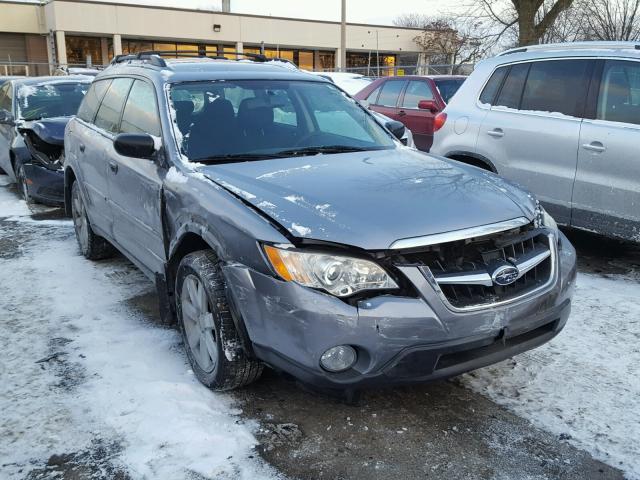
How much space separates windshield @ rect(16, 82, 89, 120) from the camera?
833 centimetres

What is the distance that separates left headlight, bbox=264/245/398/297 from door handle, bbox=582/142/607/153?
10.2 ft

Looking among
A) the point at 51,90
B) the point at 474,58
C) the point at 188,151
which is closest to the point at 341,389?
the point at 188,151

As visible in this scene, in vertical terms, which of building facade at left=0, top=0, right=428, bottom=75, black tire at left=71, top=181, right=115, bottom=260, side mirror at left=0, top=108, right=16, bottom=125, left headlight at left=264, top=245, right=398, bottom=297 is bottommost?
black tire at left=71, top=181, right=115, bottom=260

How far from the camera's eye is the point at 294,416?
3061mm

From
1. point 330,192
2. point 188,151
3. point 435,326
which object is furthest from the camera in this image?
point 188,151

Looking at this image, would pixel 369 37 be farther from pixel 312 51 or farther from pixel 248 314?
pixel 248 314

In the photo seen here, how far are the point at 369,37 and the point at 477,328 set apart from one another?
41303 mm

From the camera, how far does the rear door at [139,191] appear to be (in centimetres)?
377

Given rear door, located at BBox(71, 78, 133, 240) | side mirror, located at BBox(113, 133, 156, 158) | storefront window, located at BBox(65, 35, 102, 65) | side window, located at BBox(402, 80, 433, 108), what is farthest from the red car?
storefront window, located at BBox(65, 35, 102, 65)

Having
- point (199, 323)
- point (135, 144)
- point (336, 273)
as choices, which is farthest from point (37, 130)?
point (336, 273)

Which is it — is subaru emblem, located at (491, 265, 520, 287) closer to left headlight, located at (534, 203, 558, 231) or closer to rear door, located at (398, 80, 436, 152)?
left headlight, located at (534, 203, 558, 231)

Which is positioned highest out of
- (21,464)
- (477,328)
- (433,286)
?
(433,286)

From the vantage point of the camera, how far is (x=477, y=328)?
266 centimetres

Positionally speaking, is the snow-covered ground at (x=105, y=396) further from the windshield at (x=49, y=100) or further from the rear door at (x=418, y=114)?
the rear door at (x=418, y=114)
